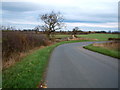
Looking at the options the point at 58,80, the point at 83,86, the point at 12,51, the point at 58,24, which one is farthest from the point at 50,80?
the point at 58,24

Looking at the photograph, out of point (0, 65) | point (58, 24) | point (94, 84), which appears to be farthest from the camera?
point (58, 24)

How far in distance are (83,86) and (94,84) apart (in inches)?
19.9

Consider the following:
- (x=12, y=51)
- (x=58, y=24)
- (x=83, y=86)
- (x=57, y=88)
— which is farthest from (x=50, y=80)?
(x=58, y=24)

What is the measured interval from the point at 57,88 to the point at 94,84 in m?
1.50

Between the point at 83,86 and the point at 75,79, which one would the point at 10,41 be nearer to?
the point at 75,79

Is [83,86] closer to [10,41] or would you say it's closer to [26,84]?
[26,84]

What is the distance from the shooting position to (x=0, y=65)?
30.8 ft

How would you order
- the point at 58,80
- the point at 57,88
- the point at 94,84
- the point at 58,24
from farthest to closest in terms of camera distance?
the point at 58,24 < the point at 58,80 < the point at 94,84 < the point at 57,88

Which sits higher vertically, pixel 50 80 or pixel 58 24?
pixel 58 24

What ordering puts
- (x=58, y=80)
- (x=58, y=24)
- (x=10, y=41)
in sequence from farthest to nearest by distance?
(x=58, y=24) < (x=10, y=41) < (x=58, y=80)

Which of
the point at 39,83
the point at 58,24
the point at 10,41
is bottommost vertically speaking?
the point at 39,83

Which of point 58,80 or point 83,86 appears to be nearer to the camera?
point 83,86

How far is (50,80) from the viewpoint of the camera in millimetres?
6270

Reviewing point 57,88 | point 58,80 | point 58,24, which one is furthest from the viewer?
point 58,24
